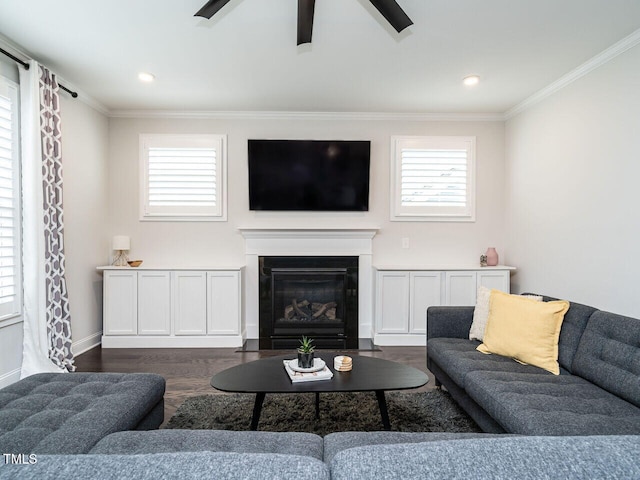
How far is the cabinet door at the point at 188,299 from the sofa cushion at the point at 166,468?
139 inches

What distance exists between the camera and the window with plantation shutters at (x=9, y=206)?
117 inches

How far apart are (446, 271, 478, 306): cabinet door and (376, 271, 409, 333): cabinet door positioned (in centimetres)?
49

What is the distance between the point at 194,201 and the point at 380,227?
2331 millimetres

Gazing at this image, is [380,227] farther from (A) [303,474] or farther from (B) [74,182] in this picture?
(A) [303,474]

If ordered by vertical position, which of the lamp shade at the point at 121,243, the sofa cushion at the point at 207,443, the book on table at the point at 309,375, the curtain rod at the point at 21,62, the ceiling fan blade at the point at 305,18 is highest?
the curtain rod at the point at 21,62

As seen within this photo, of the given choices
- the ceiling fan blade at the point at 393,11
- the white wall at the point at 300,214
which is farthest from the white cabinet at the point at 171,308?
the ceiling fan blade at the point at 393,11

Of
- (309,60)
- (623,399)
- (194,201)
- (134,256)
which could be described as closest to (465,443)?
(623,399)

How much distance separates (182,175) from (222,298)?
1613 mm

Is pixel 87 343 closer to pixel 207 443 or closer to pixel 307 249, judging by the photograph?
pixel 307 249

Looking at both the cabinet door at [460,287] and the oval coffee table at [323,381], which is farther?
the cabinet door at [460,287]

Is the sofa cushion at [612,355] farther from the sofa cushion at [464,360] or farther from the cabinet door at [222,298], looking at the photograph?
the cabinet door at [222,298]

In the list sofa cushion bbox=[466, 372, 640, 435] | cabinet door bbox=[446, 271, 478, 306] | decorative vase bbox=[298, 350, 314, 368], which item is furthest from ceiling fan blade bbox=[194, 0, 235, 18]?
cabinet door bbox=[446, 271, 478, 306]

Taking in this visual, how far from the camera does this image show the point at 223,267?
167 inches

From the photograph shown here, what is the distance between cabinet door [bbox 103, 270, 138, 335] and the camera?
418cm
